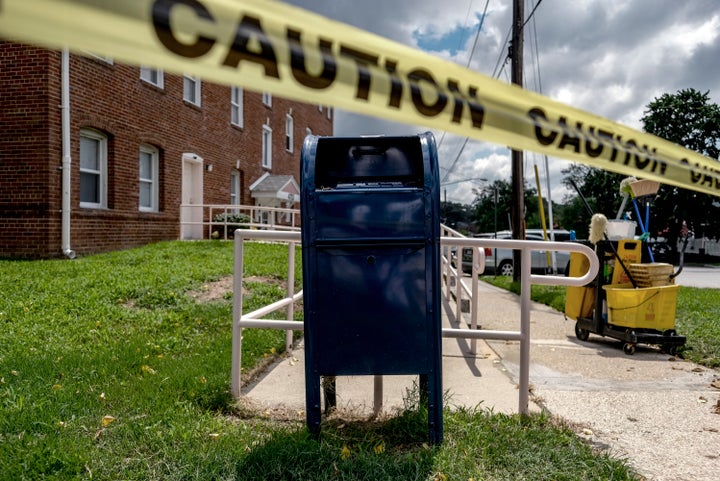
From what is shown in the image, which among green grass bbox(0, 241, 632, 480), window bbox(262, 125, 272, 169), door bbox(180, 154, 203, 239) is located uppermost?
window bbox(262, 125, 272, 169)

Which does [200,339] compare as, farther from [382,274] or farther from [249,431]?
[382,274]

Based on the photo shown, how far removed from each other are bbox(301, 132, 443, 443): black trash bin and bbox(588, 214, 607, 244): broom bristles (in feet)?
12.3

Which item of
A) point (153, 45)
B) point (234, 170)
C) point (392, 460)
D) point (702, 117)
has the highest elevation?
point (702, 117)

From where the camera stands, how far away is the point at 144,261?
9.74m

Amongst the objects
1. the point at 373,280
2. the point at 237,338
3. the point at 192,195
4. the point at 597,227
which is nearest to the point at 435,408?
the point at 373,280

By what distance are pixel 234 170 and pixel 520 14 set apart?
11.0 meters

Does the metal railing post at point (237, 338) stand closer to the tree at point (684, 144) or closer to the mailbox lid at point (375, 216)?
the mailbox lid at point (375, 216)

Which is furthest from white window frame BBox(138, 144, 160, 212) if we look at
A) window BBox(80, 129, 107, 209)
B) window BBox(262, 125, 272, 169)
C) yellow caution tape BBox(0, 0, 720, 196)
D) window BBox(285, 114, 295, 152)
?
yellow caution tape BBox(0, 0, 720, 196)

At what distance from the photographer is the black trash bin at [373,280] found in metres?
2.79

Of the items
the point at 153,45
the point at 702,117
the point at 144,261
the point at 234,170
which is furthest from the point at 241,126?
the point at 702,117

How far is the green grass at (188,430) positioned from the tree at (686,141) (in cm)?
3438

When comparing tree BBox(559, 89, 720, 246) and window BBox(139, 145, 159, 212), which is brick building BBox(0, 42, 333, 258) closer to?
window BBox(139, 145, 159, 212)

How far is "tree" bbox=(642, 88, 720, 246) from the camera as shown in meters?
33.8

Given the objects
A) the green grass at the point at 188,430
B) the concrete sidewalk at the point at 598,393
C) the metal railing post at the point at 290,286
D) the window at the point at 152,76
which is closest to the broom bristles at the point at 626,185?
the concrete sidewalk at the point at 598,393
